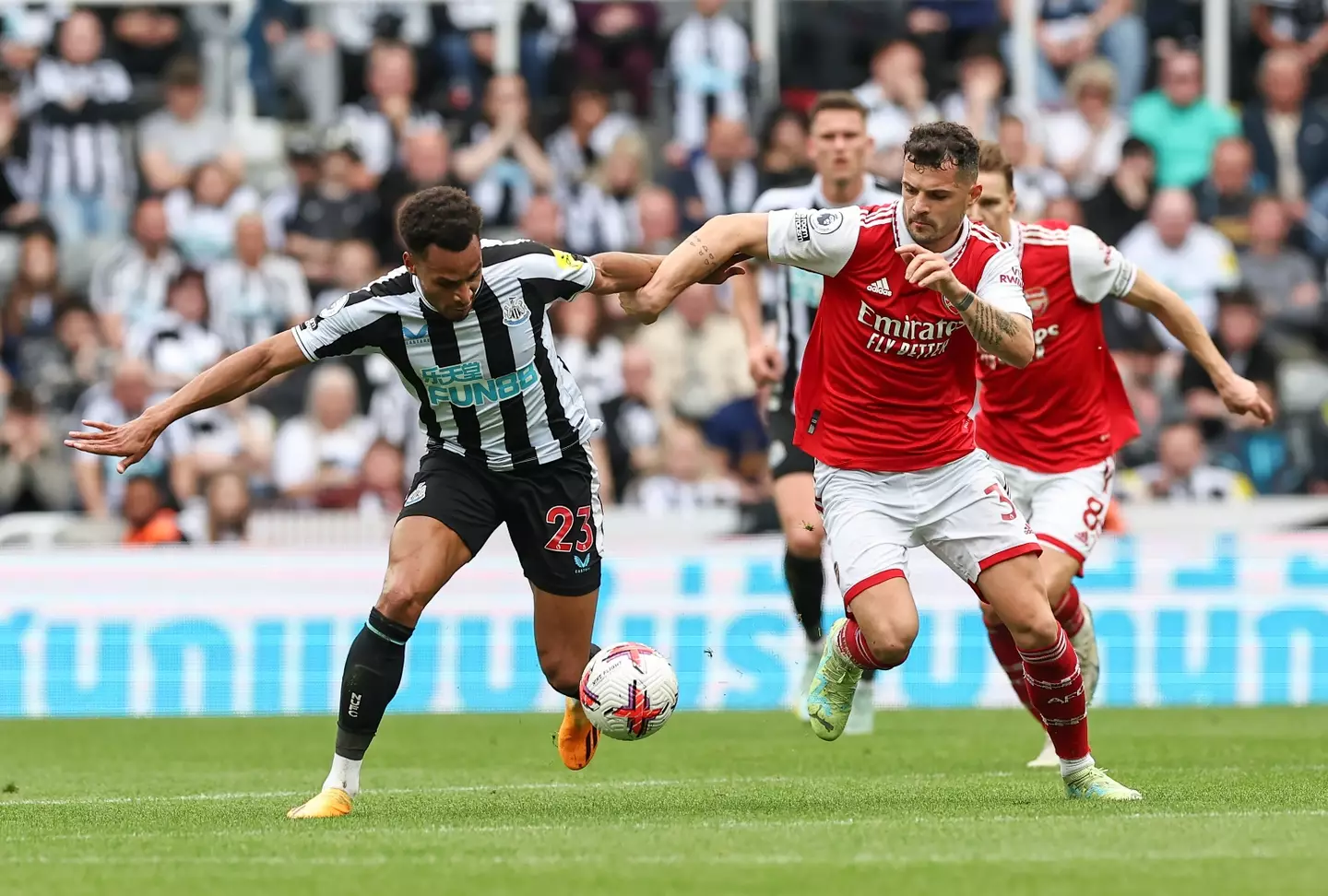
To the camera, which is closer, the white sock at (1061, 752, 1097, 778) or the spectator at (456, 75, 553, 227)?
the white sock at (1061, 752, 1097, 778)

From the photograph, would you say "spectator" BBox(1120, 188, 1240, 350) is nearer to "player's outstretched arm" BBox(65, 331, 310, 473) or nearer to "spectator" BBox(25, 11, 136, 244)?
"spectator" BBox(25, 11, 136, 244)

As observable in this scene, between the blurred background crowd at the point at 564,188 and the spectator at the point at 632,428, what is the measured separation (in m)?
0.02

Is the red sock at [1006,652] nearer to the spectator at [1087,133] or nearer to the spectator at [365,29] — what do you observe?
the spectator at [1087,133]

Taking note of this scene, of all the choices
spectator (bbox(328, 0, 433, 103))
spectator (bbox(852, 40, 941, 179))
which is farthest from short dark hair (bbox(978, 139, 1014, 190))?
spectator (bbox(328, 0, 433, 103))

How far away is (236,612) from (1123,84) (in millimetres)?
10159

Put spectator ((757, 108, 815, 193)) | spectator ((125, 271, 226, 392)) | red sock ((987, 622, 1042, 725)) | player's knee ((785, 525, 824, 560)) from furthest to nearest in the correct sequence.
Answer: spectator ((757, 108, 815, 193)) < spectator ((125, 271, 226, 392)) < player's knee ((785, 525, 824, 560)) < red sock ((987, 622, 1042, 725))

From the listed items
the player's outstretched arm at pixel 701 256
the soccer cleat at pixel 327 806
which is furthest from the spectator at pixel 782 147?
the soccer cleat at pixel 327 806

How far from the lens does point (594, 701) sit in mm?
8664

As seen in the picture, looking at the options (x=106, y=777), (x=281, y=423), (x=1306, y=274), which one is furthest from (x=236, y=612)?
(x=1306, y=274)

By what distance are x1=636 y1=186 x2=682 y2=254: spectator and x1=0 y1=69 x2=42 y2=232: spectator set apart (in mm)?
5576

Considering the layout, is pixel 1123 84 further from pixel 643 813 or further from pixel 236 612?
pixel 643 813

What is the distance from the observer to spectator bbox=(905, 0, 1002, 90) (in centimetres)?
1981

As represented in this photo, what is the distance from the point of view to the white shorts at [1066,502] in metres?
10.1

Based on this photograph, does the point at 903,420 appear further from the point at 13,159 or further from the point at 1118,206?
the point at 13,159
